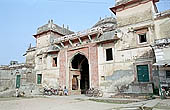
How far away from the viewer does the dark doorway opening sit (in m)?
19.2

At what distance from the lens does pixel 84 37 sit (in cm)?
1672

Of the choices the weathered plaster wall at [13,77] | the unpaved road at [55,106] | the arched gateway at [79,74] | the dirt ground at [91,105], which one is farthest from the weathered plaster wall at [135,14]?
the weathered plaster wall at [13,77]

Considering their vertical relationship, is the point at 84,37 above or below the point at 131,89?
above

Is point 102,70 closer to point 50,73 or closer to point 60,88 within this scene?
point 60,88

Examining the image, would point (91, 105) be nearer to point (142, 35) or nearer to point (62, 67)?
point (142, 35)

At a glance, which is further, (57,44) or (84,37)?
(57,44)

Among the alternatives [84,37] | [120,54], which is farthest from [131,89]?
[84,37]

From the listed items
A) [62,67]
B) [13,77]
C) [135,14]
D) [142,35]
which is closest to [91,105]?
[142,35]

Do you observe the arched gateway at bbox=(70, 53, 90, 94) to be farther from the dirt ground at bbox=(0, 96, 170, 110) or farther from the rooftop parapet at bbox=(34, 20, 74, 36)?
the dirt ground at bbox=(0, 96, 170, 110)

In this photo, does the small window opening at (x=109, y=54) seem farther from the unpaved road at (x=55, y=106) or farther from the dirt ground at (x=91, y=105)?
the unpaved road at (x=55, y=106)

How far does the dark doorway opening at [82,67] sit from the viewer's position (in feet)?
63.1

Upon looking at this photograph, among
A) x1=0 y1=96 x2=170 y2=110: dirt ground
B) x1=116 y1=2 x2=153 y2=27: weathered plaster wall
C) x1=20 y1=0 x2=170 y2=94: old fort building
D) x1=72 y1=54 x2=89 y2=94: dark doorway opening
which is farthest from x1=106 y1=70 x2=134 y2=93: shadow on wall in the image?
x1=72 y1=54 x2=89 y2=94: dark doorway opening

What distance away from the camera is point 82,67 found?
66.2 feet

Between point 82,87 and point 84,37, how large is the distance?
748 cm
